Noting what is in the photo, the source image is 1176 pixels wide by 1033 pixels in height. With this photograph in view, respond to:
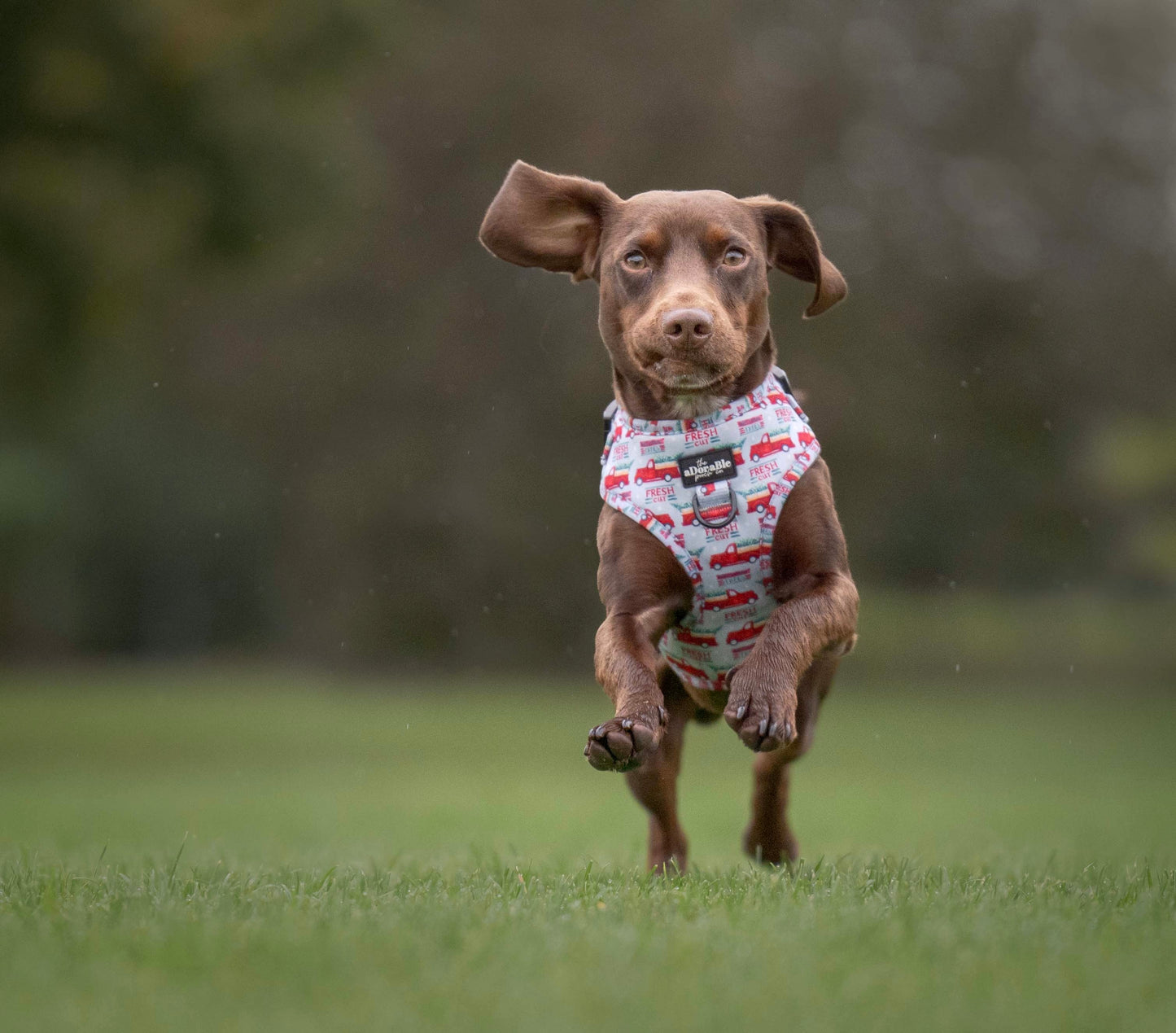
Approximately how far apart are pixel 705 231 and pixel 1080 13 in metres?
23.6

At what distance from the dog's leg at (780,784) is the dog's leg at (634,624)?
1.72 ft

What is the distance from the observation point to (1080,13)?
26.2 m

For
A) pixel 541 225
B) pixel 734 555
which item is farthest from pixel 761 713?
pixel 541 225

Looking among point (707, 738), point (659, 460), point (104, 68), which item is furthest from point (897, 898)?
point (707, 738)

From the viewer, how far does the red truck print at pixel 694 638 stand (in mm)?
5176

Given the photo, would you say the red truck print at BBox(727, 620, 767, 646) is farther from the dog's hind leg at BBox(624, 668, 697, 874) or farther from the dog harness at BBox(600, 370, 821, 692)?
the dog's hind leg at BBox(624, 668, 697, 874)

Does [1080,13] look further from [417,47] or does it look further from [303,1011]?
[303,1011]

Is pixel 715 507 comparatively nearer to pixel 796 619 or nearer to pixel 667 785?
→ pixel 796 619

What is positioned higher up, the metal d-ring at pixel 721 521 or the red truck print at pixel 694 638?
the metal d-ring at pixel 721 521

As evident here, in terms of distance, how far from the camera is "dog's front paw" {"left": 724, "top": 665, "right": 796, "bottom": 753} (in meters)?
4.33

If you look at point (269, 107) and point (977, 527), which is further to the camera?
point (977, 527)

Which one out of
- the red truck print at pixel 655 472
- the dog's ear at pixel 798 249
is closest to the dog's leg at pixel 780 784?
the red truck print at pixel 655 472

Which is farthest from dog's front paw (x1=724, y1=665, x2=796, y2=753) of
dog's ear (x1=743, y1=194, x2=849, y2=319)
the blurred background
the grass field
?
the blurred background

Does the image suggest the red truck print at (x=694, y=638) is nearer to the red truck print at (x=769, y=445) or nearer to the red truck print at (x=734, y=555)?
the red truck print at (x=734, y=555)
